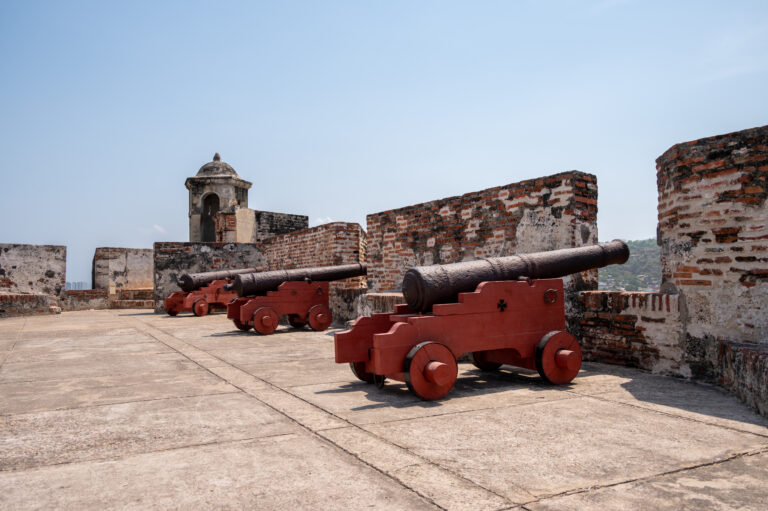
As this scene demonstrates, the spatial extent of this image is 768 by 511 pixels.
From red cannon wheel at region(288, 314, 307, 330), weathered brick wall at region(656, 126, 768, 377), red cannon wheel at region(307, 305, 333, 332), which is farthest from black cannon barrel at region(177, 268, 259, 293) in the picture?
weathered brick wall at region(656, 126, 768, 377)

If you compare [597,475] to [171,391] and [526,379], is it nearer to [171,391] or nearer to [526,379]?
[526,379]

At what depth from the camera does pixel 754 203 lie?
4055 millimetres

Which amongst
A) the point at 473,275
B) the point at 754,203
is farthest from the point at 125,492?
the point at 754,203

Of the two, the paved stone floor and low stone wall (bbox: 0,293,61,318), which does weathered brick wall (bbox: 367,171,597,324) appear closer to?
the paved stone floor

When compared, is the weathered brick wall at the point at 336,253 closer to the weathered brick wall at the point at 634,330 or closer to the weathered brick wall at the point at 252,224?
the weathered brick wall at the point at 634,330

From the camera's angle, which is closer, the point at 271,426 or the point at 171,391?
the point at 271,426

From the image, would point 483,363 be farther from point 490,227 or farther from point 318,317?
point 318,317

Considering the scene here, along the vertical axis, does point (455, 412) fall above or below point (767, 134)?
below

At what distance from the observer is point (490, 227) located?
7.06 meters

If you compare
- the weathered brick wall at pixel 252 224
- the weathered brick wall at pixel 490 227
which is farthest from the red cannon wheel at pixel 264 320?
the weathered brick wall at pixel 252 224

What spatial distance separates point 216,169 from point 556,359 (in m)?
22.3

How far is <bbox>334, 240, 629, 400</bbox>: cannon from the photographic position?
3.79m

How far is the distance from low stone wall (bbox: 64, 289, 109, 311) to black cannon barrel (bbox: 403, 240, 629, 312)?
17879mm

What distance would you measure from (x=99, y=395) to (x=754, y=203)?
4.86m
